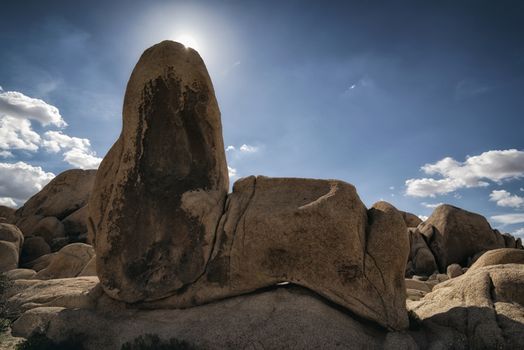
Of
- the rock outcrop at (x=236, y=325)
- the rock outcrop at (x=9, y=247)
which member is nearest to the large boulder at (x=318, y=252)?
the rock outcrop at (x=236, y=325)

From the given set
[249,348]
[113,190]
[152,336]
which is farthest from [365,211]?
[113,190]

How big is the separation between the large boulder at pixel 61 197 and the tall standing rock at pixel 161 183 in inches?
943

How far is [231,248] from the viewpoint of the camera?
35.1 ft

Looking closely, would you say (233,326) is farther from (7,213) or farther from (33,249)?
(7,213)

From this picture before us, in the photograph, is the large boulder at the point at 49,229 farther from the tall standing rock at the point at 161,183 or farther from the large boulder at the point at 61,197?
the tall standing rock at the point at 161,183

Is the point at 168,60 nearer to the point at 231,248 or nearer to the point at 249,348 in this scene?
the point at 231,248

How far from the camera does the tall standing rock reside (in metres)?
11.1

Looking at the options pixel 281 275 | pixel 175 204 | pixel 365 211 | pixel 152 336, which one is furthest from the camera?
pixel 175 204

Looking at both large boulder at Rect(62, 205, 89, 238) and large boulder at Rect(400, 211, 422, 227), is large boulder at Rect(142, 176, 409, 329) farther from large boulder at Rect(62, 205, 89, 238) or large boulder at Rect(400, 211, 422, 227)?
large boulder at Rect(400, 211, 422, 227)

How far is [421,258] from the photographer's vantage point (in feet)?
94.1

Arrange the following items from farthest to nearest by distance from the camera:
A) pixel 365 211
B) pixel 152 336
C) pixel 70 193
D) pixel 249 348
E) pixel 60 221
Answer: pixel 70 193 → pixel 60 221 → pixel 365 211 → pixel 152 336 → pixel 249 348

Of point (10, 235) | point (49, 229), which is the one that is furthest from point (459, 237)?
point (49, 229)

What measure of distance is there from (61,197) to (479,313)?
33.4 m

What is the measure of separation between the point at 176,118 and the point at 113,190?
2932 mm
